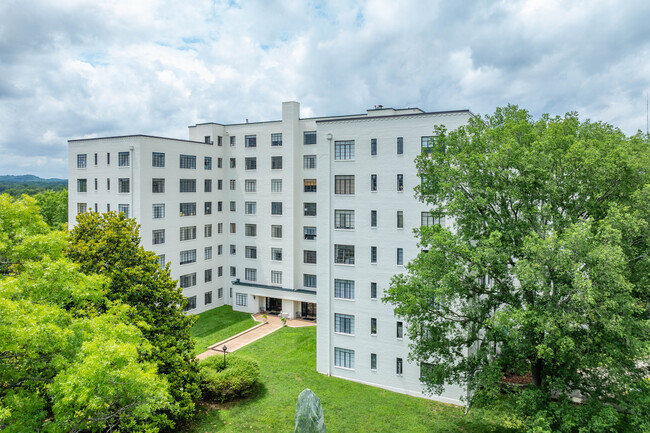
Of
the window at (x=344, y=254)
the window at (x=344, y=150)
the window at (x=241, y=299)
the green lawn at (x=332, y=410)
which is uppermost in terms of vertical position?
the window at (x=344, y=150)

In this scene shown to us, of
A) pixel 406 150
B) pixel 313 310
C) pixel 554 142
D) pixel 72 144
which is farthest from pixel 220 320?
pixel 554 142

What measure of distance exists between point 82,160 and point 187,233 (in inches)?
555

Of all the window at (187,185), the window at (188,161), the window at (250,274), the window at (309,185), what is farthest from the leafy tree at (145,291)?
the window at (250,274)

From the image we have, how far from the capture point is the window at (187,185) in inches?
1848

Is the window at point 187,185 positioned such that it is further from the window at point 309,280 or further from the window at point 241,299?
the window at point 309,280

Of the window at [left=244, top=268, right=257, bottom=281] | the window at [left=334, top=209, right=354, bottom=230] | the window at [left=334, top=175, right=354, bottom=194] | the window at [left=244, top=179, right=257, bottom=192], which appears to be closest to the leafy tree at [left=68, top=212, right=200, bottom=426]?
the window at [left=334, top=209, right=354, bottom=230]

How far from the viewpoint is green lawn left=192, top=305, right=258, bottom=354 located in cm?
4044

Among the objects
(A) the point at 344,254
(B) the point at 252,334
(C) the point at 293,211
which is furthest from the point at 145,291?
(C) the point at 293,211

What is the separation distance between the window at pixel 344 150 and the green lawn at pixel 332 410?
16.9 meters

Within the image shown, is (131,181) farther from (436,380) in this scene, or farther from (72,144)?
(436,380)

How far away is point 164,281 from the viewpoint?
25625 millimetres

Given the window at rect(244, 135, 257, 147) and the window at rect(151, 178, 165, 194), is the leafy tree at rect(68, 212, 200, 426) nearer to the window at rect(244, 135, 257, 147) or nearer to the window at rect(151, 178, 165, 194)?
the window at rect(151, 178, 165, 194)

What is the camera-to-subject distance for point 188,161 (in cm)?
4756

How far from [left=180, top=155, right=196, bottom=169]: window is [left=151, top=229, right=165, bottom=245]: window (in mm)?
7828
